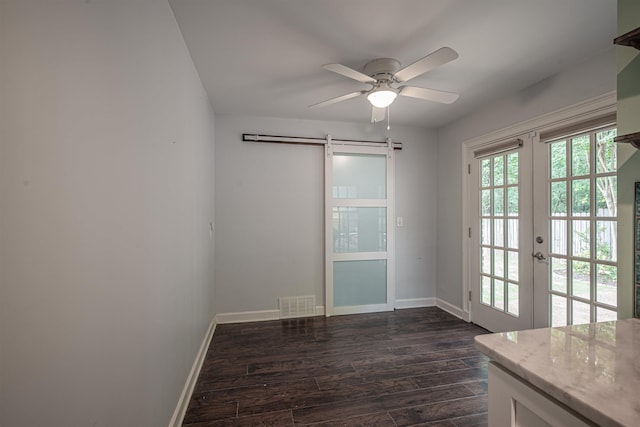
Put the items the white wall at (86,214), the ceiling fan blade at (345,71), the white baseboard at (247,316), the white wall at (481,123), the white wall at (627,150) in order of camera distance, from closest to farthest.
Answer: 1. the white wall at (86,214)
2. the white wall at (627,150)
3. the ceiling fan blade at (345,71)
4. the white wall at (481,123)
5. the white baseboard at (247,316)

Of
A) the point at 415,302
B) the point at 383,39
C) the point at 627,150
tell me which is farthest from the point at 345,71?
the point at 415,302

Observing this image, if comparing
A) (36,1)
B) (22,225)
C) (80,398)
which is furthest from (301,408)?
(36,1)

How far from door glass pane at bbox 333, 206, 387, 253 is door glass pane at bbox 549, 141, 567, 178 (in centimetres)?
178

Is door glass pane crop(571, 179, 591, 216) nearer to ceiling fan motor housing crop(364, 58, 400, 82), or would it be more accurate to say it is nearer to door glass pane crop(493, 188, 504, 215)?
door glass pane crop(493, 188, 504, 215)

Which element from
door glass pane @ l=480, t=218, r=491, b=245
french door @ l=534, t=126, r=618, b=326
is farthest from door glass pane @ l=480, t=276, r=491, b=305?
french door @ l=534, t=126, r=618, b=326

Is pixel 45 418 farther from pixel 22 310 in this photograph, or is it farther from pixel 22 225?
pixel 22 225

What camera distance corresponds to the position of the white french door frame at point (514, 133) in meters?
2.00

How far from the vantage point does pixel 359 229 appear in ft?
11.7

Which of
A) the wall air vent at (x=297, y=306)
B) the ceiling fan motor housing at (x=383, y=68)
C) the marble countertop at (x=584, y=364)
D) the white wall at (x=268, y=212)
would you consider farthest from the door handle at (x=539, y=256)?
the wall air vent at (x=297, y=306)

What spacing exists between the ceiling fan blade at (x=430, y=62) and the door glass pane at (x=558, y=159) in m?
1.49

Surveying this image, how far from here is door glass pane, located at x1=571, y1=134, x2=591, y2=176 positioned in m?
2.11

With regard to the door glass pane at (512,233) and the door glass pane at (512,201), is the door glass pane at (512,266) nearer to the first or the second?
the door glass pane at (512,233)

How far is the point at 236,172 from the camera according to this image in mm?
3277

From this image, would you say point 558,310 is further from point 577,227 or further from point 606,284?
point 577,227
